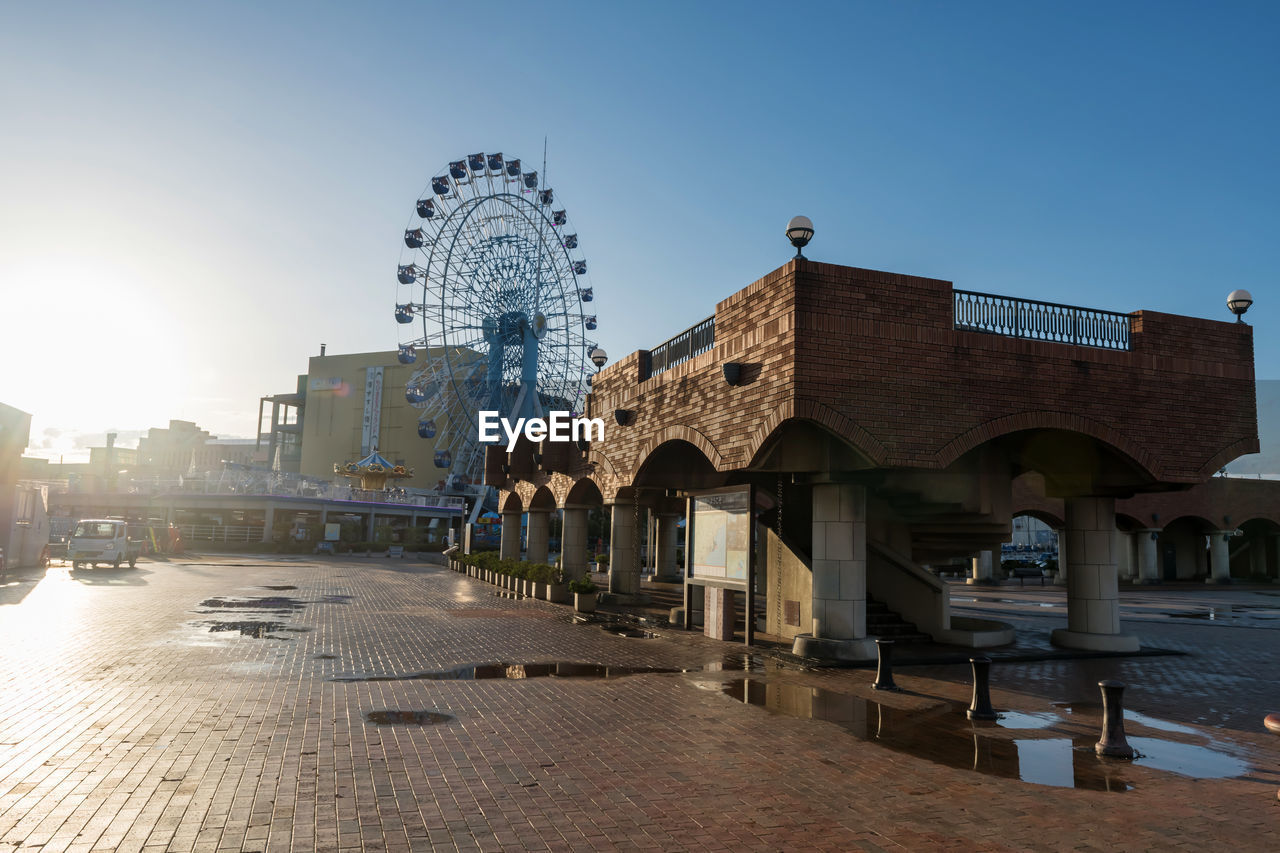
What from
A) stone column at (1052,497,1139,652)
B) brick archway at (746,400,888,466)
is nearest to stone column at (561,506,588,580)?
stone column at (1052,497,1139,652)

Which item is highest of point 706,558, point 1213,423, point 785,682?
point 1213,423

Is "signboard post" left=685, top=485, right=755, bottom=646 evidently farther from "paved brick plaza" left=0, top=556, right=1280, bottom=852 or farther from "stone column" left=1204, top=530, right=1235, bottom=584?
"stone column" left=1204, top=530, right=1235, bottom=584

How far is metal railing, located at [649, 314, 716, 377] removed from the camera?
61.5 feet

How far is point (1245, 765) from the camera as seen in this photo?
870 centimetres

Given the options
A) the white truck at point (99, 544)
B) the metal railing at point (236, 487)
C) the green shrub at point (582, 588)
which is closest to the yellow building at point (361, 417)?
the metal railing at point (236, 487)

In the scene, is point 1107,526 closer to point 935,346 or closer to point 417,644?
point 935,346

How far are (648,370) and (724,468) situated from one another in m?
6.34

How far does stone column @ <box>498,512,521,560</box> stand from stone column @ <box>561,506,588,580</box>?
35.5 feet

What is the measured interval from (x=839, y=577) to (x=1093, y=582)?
6635 millimetres

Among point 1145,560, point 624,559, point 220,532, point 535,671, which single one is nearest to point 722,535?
point 535,671

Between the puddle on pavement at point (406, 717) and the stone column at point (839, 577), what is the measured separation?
26.1ft

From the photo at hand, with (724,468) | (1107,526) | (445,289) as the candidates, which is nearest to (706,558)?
(724,468)

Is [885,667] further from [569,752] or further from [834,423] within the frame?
[569,752]

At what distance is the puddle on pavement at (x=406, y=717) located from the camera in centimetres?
968
